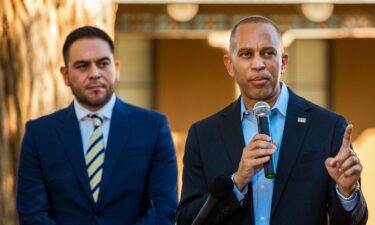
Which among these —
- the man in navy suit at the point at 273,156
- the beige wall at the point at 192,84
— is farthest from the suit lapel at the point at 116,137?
the beige wall at the point at 192,84

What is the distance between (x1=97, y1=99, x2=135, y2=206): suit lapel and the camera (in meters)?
6.71

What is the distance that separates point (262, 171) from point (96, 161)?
138 cm

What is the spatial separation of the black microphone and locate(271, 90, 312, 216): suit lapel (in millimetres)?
338

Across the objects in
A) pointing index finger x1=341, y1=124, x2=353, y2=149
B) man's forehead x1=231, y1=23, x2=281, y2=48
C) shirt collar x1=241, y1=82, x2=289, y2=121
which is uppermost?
man's forehead x1=231, y1=23, x2=281, y2=48

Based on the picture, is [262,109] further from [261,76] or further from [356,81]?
[356,81]

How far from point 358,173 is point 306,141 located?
20.4 inches

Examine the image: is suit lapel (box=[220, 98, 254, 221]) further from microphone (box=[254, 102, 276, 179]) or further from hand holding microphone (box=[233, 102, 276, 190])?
microphone (box=[254, 102, 276, 179])


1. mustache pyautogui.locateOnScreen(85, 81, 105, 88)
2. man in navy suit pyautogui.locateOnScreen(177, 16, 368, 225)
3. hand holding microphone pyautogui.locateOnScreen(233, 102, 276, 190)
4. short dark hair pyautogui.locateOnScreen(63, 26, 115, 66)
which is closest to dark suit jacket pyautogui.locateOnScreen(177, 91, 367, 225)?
man in navy suit pyautogui.locateOnScreen(177, 16, 368, 225)

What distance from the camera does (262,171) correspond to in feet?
18.5

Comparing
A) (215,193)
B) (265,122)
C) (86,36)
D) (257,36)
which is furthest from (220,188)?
(86,36)

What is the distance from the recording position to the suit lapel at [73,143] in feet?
22.0

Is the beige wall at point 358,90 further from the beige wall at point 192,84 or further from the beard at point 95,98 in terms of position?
the beard at point 95,98

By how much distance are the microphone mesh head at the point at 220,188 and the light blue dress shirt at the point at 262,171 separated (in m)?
0.17

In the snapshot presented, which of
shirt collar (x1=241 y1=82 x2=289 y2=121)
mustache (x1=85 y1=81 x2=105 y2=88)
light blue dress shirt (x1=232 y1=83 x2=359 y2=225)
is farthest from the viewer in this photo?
mustache (x1=85 y1=81 x2=105 y2=88)
